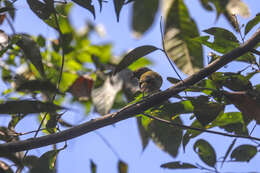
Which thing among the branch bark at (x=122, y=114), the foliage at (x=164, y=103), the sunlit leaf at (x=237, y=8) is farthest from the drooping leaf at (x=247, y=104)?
the sunlit leaf at (x=237, y=8)

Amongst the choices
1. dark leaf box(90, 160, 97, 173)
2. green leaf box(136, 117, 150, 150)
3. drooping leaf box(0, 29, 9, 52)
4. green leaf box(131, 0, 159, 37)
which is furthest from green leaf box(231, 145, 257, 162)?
drooping leaf box(0, 29, 9, 52)

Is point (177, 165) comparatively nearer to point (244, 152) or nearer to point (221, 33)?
point (244, 152)

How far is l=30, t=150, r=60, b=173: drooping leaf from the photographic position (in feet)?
2.75

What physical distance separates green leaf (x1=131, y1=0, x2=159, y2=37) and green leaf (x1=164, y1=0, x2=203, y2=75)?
0.07ft

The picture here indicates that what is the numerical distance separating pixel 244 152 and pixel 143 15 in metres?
0.63

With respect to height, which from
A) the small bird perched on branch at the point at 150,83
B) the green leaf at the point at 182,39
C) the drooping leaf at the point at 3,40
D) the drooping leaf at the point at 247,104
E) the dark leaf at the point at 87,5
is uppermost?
the drooping leaf at the point at 3,40

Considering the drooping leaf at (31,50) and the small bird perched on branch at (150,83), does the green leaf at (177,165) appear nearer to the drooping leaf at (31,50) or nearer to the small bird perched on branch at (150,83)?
the small bird perched on branch at (150,83)

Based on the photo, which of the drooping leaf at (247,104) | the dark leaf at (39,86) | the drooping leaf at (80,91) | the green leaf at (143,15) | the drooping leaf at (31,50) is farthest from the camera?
the drooping leaf at (31,50)

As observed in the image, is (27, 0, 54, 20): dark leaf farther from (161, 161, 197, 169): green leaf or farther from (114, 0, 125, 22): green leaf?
(161, 161, 197, 169): green leaf

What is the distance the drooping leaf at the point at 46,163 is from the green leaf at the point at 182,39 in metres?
0.52

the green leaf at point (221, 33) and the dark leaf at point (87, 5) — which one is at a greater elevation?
the dark leaf at point (87, 5)

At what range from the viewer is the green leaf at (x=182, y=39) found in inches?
17.1

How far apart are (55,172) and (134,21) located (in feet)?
2.16

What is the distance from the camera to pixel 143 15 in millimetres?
396
